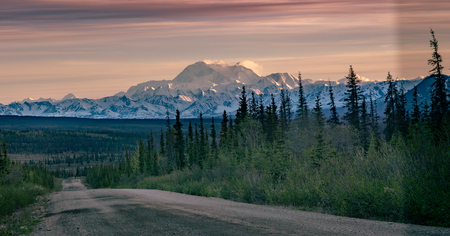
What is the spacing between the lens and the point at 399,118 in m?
64.3

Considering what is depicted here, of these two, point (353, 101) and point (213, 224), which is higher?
point (353, 101)

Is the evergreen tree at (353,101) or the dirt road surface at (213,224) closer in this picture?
the dirt road surface at (213,224)

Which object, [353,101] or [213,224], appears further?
[353,101]

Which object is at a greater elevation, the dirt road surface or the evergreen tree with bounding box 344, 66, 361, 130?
the evergreen tree with bounding box 344, 66, 361, 130

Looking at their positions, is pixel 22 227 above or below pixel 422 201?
below

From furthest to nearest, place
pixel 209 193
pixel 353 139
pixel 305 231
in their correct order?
pixel 353 139, pixel 209 193, pixel 305 231

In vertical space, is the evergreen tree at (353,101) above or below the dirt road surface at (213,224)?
above

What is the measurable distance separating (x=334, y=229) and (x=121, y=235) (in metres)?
6.89

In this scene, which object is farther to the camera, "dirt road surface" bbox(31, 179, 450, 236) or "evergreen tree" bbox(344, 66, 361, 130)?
"evergreen tree" bbox(344, 66, 361, 130)

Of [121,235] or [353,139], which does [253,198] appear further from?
[353,139]

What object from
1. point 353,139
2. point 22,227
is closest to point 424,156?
point 22,227

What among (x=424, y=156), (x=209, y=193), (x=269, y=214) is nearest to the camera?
(x=424, y=156)

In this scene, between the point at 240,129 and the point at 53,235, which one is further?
the point at 240,129

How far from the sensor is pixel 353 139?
62.3 m
